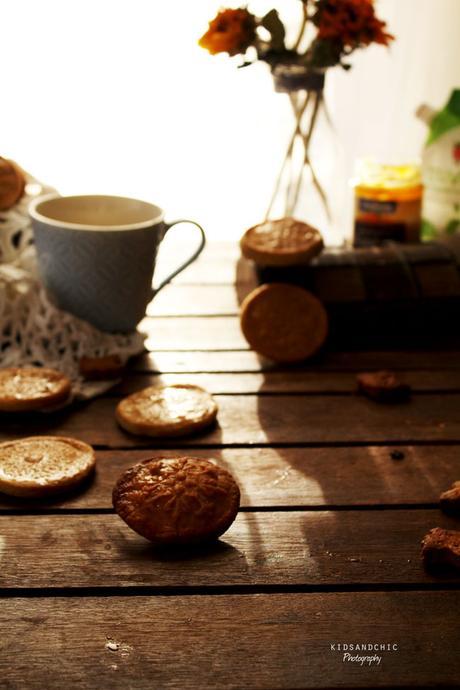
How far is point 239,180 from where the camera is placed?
7.09 ft

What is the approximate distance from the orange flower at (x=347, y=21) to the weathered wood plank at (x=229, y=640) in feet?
2.78

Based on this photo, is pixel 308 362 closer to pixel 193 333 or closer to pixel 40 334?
pixel 193 333

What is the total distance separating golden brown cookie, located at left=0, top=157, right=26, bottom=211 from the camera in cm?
113

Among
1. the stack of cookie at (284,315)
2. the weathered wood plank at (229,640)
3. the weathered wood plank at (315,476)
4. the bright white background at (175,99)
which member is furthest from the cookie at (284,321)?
the bright white background at (175,99)

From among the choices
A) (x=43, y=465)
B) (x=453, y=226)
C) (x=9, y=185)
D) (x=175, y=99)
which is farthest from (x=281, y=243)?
(x=175, y=99)

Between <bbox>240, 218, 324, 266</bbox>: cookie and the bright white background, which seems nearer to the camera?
<bbox>240, 218, 324, 266</bbox>: cookie

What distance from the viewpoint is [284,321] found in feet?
3.69

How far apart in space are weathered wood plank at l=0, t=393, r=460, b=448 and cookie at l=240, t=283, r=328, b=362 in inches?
4.1

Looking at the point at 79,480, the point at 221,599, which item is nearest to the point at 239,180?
the point at 79,480

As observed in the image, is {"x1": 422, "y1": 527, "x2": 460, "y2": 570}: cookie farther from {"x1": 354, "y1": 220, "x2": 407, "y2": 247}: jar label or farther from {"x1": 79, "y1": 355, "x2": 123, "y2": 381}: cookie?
{"x1": 354, "y1": 220, "x2": 407, "y2": 247}: jar label

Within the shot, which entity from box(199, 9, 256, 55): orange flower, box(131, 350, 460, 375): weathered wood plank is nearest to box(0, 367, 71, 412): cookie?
box(131, 350, 460, 375): weathered wood plank

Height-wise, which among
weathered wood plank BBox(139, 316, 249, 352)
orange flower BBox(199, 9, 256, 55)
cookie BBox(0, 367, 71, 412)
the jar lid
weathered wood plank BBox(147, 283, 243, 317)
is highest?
orange flower BBox(199, 9, 256, 55)

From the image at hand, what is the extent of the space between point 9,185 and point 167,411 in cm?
40

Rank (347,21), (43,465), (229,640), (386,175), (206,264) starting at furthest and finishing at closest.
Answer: (206,264) < (386,175) < (347,21) < (43,465) < (229,640)
